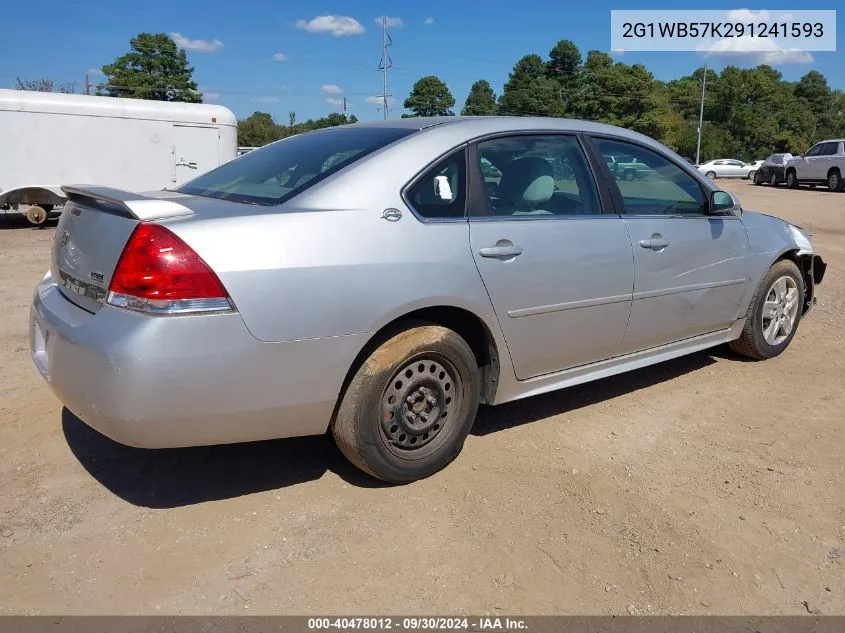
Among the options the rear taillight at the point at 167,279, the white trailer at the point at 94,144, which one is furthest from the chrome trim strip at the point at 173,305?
the white trailer at the point at 94,144

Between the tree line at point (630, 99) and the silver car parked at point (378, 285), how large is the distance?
158 feet

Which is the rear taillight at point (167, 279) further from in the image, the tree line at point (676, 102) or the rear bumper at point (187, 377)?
the tree line at point (676, 102)

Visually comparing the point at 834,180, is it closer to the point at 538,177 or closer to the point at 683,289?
the point at 683,289

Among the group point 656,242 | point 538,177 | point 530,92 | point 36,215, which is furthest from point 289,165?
point 530,92

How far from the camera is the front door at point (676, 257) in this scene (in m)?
3.91

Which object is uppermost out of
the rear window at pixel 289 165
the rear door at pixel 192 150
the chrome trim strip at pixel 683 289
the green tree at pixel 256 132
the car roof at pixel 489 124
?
the green tree at pixel 256 132

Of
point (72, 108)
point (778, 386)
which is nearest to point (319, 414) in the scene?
point (778, 386)

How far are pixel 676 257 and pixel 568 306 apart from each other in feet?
3.07

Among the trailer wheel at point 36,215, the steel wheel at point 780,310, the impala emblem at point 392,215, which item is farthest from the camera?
the trailer wheel at point 36,215

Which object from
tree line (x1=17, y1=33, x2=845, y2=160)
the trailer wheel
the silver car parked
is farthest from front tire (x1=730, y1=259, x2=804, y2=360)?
tree line (x1=17, y1=33, x2=845, y2=160)

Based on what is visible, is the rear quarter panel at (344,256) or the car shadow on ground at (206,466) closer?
the rear quarter panel at (344,256)

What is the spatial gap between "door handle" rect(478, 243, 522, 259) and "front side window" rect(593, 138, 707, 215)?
96cm

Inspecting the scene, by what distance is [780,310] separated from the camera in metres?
5.05

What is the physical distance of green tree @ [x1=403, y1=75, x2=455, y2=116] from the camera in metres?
77.0
